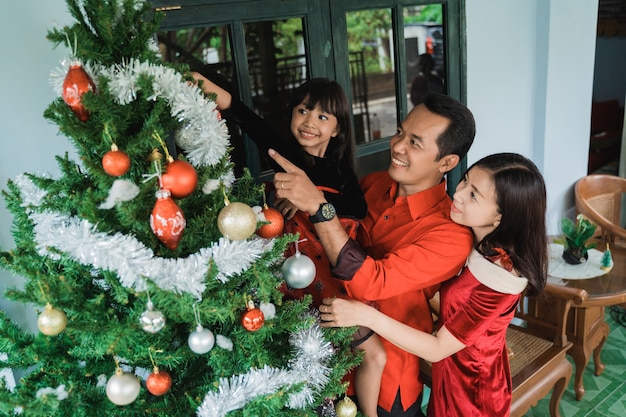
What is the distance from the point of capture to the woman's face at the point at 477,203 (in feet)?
4.08

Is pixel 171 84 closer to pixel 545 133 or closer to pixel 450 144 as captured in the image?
pixel 450 144

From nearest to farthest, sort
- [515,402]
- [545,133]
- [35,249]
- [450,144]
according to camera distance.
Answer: [35,249]
[450,144]
[515,402]
[545,133]

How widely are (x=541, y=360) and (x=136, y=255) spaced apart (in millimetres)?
1955

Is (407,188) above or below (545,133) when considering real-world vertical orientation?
above

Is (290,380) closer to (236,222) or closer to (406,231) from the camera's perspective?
(236,222)

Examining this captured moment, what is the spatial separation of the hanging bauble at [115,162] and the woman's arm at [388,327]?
606mm

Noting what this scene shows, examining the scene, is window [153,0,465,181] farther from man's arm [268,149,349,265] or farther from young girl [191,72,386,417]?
man's arm [268,149,349,265]

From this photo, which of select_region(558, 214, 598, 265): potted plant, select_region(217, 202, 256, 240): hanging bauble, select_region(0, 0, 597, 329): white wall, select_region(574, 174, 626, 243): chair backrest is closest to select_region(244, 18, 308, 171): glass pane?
select_region(0, 0, 597, 329): white wall

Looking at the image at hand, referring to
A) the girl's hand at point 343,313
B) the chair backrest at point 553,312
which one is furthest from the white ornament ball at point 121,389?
the chair backrest at point 553,312

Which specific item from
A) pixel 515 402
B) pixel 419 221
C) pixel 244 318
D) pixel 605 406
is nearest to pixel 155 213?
pixel 244 318

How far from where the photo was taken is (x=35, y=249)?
91cm

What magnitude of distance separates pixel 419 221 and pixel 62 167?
0.90 m

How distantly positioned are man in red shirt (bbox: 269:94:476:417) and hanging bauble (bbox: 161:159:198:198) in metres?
0.36

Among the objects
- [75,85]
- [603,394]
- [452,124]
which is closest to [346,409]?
[452,124]
